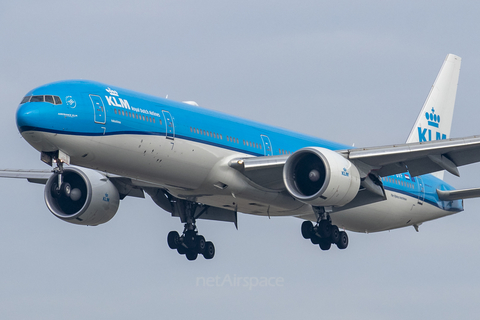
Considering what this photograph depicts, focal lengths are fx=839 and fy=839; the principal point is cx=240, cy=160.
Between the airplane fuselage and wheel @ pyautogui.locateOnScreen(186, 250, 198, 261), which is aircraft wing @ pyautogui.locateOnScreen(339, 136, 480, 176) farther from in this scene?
wheel @ pyautogui.locateOnScreen(186, 250, 198, 261)

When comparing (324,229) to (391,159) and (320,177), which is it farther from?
(391,159)

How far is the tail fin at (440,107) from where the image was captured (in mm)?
48969

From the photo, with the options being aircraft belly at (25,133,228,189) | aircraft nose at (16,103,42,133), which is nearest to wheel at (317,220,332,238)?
aircraft belly at (25,133,228,189)

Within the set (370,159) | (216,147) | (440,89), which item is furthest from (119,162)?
(440,89)

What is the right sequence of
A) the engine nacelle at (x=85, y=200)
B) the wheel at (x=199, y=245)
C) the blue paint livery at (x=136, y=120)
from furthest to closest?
the wheel at (x=199, y=245) → the engine nacelle at (x=85, y=200) → the blue paint livery at (x=136, y=120)

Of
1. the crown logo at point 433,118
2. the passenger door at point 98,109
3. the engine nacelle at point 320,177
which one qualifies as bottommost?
the engine nacelle at point 320,177

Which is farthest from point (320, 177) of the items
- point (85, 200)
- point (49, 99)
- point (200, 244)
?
point (49, 99)

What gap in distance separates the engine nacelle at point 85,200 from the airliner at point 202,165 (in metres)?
0.05

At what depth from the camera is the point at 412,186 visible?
42438mm

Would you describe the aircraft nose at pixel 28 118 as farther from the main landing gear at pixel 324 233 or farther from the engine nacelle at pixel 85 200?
the main landing gear at pixel 324 233

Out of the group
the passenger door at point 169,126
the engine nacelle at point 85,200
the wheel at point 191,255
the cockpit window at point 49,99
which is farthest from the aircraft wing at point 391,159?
the cockpit window at point 49,99

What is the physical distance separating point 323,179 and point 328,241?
4.90m

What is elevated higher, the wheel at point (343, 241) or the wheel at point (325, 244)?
the wheel at point (343, 241)

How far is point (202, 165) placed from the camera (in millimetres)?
32531
